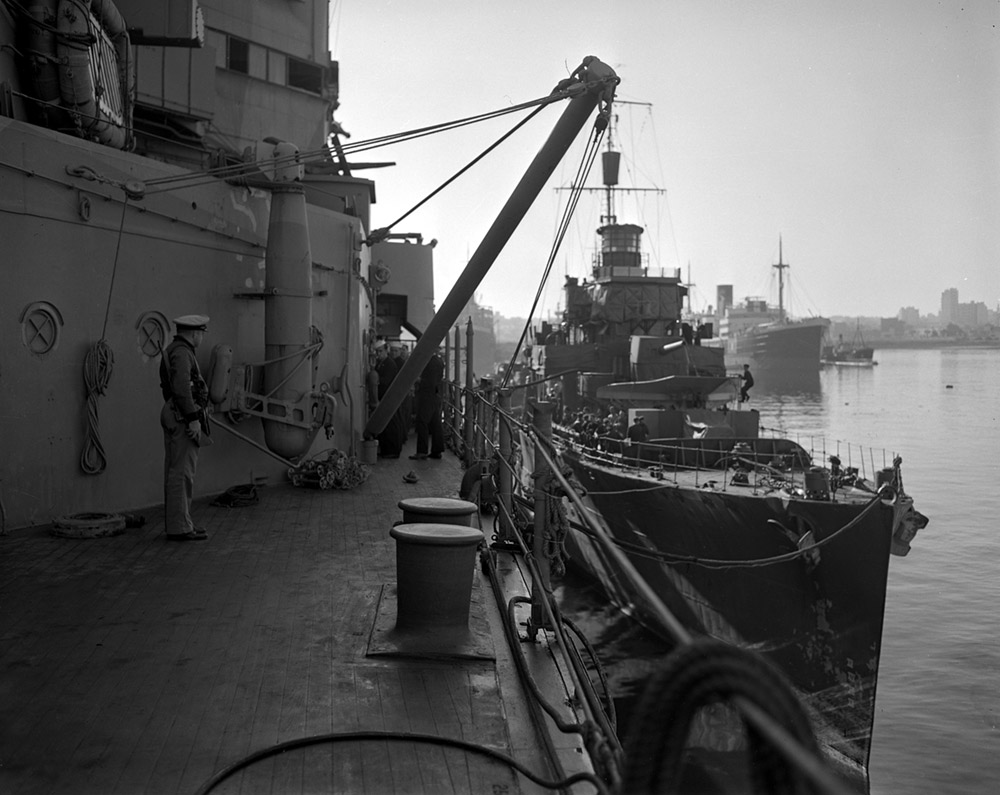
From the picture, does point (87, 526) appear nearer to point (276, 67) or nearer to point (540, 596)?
point (540, 596)

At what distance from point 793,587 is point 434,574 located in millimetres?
9584

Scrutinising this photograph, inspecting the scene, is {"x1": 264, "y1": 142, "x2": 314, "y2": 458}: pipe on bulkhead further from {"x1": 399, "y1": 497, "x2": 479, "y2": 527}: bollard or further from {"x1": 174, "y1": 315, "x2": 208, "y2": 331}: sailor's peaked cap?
{"x1": 399, "y1": 497, "x2": 479, "y2": 527}: bollard

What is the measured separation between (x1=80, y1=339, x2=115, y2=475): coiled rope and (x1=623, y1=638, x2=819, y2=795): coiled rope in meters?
6.65

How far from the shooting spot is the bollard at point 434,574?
14.1 feet

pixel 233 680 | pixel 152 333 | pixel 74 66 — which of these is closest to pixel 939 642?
pixel 152 333

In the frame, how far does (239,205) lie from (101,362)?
2392 mm

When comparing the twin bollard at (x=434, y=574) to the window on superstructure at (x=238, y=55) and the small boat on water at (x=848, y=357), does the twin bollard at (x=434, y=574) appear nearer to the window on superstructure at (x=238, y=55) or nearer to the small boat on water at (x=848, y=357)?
the window on superstructure at (x=238, y=55)

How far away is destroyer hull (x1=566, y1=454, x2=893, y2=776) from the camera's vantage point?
471 inches

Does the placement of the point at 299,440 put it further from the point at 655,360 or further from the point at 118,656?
the point at 655,360

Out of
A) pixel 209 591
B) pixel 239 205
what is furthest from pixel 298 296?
pixel 209 591

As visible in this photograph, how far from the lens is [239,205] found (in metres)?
8.92

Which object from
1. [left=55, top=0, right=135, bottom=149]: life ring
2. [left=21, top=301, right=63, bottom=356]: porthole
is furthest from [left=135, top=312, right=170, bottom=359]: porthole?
[left=55, top=0, right=135, bottom=149]: life ring

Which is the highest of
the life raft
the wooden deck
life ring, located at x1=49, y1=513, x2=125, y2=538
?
the life raft

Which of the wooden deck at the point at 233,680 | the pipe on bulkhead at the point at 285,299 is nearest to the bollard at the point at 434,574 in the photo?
the wooden deck at the point at 233,680
